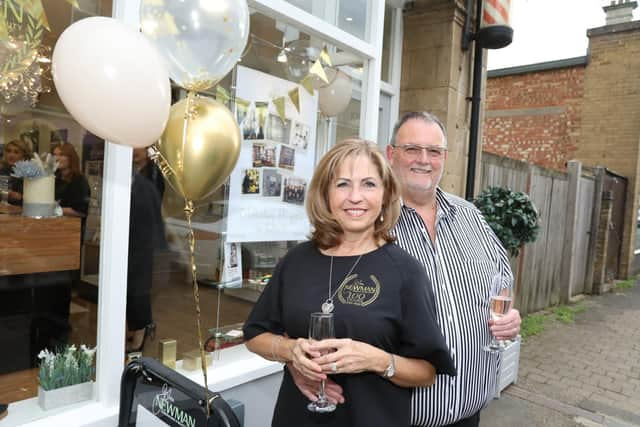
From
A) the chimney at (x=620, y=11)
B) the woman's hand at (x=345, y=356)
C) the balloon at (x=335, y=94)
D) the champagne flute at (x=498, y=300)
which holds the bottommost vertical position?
the woman's hand at (x=345, y=356)

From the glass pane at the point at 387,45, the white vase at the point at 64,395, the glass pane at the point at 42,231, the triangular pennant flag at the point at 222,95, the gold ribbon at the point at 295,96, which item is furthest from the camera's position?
the glass pane at the point at 387,45

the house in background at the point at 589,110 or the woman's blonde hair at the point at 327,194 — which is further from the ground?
the house in background at the point at 589,110

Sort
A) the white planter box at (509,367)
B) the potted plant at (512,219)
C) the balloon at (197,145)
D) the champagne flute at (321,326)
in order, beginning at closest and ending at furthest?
the champagne flute at (321,326), the balloon at (197,145), the white planter box at (509,367), the potted plant at (512,219)

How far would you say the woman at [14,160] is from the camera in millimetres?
2537

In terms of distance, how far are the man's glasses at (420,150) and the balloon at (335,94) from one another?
1.63 metres

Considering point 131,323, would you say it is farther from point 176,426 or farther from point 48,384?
point 176,426

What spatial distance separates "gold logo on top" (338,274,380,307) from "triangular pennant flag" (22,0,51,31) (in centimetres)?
199

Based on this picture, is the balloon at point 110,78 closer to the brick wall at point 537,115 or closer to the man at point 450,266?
the man at point 450,266

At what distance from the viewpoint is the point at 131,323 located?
8.39 ft

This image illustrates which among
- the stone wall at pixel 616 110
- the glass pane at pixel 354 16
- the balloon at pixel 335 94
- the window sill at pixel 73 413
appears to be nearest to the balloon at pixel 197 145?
the window sill at pixel 73 413

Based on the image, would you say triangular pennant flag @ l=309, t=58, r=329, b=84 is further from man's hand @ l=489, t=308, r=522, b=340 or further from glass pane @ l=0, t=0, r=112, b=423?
man's hand @ l=489, t=308, r=522, b=340

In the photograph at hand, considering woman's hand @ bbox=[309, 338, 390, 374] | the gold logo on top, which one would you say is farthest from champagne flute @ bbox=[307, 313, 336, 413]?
the gold logo on top

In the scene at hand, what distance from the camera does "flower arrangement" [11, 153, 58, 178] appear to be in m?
2.60

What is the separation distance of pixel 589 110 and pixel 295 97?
31.4 feet
